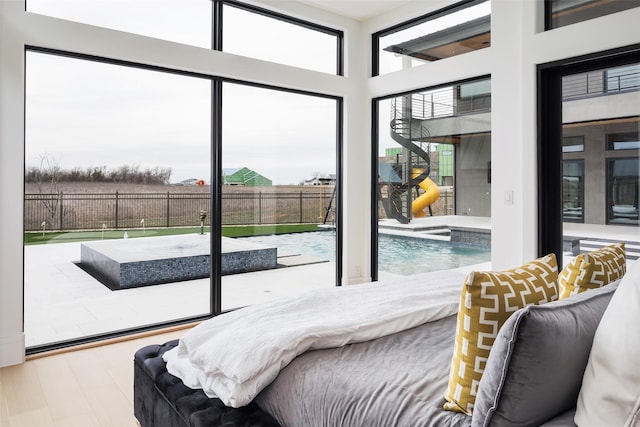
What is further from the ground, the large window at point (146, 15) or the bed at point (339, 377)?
the large window at point (146, 15)

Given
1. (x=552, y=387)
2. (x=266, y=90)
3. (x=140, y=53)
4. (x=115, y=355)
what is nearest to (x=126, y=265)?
(x=115, y=355)

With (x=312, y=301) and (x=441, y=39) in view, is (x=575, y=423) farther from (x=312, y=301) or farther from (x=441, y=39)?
(x=441, y=39)

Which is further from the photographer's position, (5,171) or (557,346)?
(5,171)

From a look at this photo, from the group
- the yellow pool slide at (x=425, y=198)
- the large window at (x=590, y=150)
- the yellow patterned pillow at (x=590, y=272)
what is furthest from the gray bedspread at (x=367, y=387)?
the yellow pool slide at (x=425, y=198)

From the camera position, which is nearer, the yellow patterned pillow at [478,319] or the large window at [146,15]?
the yellow patterned pillow at [478,319]

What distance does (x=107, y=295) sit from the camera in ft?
11.7

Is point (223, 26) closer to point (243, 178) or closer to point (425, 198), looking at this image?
point (243, 178)

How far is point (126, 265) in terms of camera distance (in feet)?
11.9

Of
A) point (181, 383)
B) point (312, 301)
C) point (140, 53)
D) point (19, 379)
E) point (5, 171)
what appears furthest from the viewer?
point (140, 53)

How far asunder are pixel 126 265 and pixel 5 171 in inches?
42.7

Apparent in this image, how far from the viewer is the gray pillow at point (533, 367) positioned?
1.06m

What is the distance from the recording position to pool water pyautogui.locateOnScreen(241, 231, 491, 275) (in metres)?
4.26

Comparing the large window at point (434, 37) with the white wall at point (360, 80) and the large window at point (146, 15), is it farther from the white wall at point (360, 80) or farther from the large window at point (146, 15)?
the large window at point (146, 15)

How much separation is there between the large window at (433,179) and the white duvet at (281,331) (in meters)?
1.90
